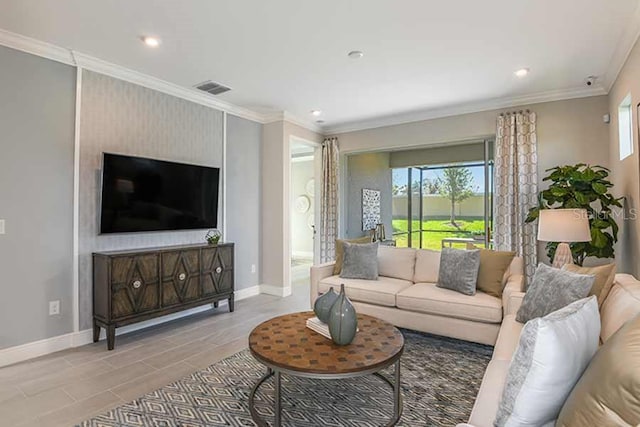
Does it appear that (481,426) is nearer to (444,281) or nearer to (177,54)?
(444,281)

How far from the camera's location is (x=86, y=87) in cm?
342

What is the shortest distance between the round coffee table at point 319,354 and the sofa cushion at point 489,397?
1.69 ft

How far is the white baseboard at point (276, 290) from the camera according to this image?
524 cm

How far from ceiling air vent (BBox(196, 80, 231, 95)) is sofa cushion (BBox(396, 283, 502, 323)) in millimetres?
3081

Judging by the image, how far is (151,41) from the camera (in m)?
3.04

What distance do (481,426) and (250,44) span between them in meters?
3.16

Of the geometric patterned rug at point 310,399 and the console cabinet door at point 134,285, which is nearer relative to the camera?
the geometric patterned rug at point 310,399

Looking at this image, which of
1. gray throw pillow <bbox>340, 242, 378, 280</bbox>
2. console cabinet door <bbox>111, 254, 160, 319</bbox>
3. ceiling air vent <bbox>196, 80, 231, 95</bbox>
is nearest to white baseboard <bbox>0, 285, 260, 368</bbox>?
console cabinet door <bbox>111, 254, 160, 319</bbox>

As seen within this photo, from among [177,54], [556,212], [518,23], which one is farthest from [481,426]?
[177,54]

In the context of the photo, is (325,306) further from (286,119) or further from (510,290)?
(286,119)

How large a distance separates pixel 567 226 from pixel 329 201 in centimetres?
360

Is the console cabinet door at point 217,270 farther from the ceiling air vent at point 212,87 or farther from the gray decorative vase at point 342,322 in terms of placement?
the gray decorative vase at point 342,322

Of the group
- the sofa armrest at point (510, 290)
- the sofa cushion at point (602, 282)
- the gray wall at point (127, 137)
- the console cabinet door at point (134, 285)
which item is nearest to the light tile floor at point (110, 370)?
the console cabinet door at point (134, 285)


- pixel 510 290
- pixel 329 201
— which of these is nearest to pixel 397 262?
pixel 510 290
